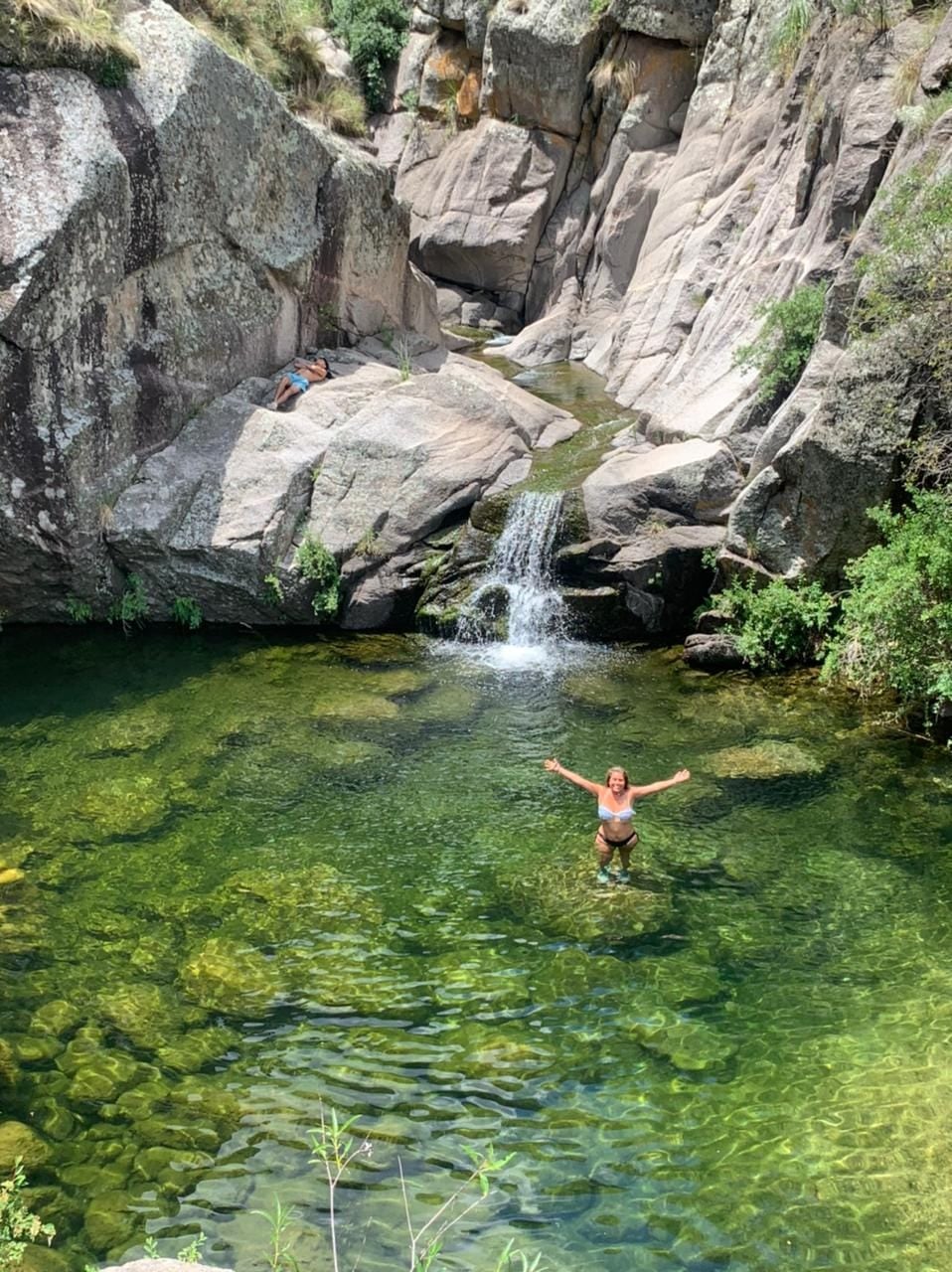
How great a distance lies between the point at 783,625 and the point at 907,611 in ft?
6.93

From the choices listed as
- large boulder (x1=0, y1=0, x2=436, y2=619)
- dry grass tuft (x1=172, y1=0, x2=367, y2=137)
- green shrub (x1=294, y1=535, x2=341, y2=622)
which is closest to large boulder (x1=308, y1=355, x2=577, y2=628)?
green shrub (x1=294, y1=535, x2=341, y2=622)

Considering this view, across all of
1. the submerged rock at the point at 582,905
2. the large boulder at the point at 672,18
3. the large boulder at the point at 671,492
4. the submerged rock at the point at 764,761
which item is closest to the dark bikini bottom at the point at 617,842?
the submerged rock at the point at 582,905

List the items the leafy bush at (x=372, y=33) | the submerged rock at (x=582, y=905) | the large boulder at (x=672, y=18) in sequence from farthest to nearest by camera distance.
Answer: the leafy bush at (x=372, y=33), the large boulder at (x=672, y=18), the submerged rock at (x=582, y=905)

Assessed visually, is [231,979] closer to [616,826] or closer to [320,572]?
[616,826]

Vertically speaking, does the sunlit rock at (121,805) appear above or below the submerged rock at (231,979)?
below

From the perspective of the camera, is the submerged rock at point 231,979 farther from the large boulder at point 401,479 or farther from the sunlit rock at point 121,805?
the large boulder at point 401,479

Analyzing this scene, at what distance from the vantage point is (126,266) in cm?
1412

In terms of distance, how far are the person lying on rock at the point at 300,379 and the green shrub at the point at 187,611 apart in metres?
3.51

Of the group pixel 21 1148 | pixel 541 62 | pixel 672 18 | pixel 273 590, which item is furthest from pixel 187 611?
pixel 541 62

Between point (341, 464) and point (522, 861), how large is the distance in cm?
796

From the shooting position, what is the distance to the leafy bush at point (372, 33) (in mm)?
31000

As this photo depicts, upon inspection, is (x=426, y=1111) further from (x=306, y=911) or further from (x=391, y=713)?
(x=391, y=713)

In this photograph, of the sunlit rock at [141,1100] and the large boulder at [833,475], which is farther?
the large boulder at [833,475]

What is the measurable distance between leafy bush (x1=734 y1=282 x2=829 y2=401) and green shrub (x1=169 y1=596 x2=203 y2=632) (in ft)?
27.9
